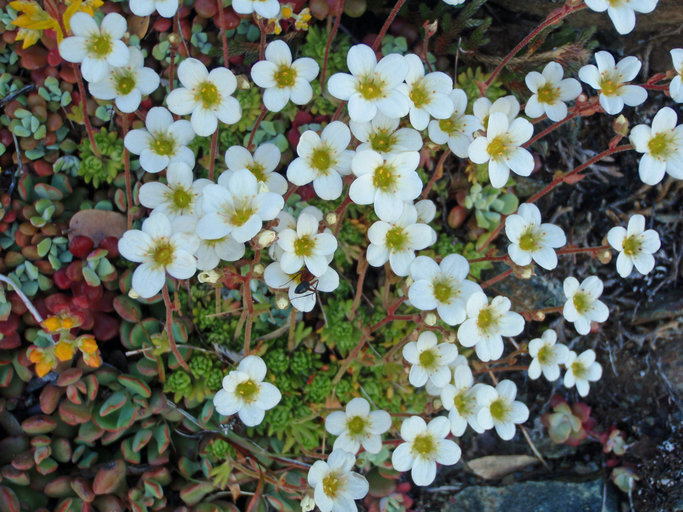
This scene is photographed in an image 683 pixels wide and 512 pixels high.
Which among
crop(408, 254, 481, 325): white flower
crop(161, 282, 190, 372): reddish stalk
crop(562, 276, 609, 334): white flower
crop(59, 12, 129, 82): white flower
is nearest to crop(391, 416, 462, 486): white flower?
crop(408, 254, 481, 325): white flower

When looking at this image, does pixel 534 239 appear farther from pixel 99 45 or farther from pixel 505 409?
pixel 99 45

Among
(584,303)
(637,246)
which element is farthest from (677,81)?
(584,303)

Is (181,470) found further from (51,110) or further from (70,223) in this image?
(51,110)

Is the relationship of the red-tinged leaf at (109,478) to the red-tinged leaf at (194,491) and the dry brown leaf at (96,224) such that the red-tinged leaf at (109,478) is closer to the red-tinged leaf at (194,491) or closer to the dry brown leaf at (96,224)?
the red-tinged leaf at (194,491)

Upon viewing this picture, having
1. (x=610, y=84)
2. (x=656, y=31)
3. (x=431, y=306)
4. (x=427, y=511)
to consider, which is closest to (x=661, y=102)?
(x=656, y=31)

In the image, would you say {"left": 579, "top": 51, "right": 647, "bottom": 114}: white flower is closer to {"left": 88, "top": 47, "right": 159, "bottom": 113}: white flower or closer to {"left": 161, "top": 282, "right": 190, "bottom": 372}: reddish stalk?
{"left": 88, "top": 47, "right": 159, "bottom": 113}: white flower

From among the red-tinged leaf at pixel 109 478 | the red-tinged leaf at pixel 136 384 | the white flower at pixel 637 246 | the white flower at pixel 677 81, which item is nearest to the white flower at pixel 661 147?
the white flower at pixel 677 81
